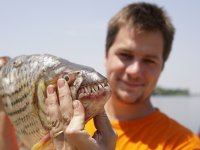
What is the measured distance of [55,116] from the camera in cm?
273

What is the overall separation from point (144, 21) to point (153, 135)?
1263mm

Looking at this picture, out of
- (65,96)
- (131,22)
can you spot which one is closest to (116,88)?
(131,22)

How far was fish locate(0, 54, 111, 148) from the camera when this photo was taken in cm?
263

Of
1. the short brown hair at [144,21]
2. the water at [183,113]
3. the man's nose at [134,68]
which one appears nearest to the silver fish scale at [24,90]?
the man's nose at [134,68]

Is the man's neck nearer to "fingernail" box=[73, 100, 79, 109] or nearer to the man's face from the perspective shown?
the man's face

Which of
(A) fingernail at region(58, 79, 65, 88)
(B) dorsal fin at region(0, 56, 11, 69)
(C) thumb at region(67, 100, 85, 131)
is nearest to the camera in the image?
(C) thumb at region(67, 100, 85, 131)

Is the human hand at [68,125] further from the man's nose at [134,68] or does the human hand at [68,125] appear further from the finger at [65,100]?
the man's nose at [134,68]

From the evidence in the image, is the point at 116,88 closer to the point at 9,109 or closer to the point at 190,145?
the point at 190,145

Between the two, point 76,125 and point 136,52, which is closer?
point 76,125

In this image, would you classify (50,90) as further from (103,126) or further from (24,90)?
(103,126)

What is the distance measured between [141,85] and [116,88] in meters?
0.27

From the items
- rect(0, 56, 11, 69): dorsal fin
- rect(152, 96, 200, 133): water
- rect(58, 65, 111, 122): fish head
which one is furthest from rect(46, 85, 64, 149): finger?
rect(152, 96, 200, 133): water

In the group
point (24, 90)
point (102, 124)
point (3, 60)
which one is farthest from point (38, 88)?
point (3, 60)

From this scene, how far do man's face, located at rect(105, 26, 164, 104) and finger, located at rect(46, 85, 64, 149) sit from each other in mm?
1951
